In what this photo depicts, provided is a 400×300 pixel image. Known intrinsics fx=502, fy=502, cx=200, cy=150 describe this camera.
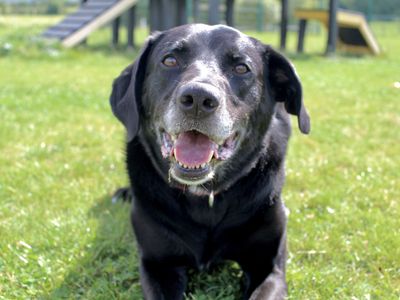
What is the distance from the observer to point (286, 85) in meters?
2.80

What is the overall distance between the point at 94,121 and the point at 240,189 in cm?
341

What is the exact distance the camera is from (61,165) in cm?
421

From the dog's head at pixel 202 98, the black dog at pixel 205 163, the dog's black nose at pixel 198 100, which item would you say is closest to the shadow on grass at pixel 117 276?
the black dog at pixel 205 163

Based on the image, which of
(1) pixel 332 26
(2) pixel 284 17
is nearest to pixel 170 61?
(1) pixel 332 26

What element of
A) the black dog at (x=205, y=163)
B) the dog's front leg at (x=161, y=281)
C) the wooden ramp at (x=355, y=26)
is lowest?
the wooden ramp at (x=355, y=26)

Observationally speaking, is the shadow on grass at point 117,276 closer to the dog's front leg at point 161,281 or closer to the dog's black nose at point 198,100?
the dog's front leg at point 161,281

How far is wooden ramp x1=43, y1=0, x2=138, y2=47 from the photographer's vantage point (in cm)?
1187

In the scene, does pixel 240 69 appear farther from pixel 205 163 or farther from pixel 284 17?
pixel 284 17

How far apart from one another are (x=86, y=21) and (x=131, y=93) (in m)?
10.1

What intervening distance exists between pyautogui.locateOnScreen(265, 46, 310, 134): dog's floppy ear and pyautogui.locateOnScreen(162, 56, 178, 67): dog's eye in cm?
55

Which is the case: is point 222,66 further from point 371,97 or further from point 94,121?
point 371,97

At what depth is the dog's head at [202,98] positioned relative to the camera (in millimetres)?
2234

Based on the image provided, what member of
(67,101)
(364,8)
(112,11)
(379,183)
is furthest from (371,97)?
(364,8)

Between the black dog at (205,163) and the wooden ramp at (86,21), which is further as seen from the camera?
the wooden ramp at (86,21)
